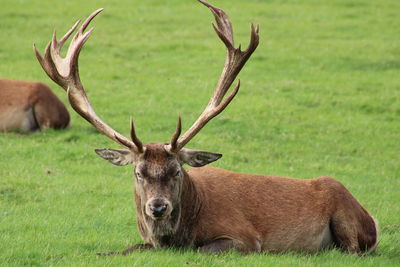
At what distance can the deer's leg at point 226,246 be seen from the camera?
765 centimetres

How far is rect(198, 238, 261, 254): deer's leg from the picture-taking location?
765cm

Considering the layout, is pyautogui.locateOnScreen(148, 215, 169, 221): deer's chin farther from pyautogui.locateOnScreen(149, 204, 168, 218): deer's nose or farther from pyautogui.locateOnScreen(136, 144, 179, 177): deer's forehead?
pyautogui.locateOnScreen(136, 144, 179, 177): deer's forehead

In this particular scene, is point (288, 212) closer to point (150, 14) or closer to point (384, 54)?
point (384, 54)

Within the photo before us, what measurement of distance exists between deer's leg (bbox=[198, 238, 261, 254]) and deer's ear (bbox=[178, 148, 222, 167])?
2.48ft

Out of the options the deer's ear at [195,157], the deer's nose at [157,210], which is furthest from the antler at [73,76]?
the deer's nose at [157,210]

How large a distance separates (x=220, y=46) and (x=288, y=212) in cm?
1267

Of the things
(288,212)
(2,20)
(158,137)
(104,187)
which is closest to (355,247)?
(288,212)

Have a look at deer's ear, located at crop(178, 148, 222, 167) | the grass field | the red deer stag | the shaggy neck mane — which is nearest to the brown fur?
the shaggy neck mane

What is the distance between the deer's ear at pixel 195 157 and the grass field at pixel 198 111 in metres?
0.87

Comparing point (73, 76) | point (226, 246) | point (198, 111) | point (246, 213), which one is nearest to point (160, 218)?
point (226, 246)

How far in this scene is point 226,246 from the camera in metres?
7.74

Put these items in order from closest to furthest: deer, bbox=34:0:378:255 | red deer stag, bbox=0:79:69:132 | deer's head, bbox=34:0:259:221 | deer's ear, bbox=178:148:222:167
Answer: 1. deer's head, bbox=34:0:259:221
2. deer, bbox=34:0:378:255
3. deer's ear, bbox=178:148:222:167
4. red deer stag, bbox=0:79:69:132

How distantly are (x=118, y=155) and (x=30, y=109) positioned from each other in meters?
6.62

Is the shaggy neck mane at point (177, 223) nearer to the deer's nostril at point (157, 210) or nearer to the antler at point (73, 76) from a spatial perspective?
the deer's nostril at point (157, 210)
